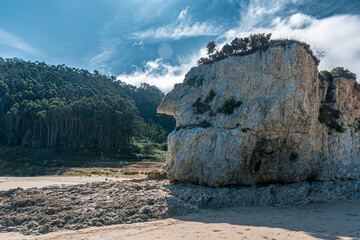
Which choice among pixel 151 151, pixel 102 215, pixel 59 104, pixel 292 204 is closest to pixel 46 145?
pixel 59 104

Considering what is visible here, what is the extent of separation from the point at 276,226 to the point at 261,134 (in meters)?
7.19

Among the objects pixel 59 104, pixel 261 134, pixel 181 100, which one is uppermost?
pixel 59 104

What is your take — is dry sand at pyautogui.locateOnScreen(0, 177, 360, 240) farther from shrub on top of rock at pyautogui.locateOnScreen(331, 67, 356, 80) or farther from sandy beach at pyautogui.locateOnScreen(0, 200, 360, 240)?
shrub on top of rock at pyautogui.locateOnScreen(331, 67, 356, 80)

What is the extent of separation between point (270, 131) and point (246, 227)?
7.73m

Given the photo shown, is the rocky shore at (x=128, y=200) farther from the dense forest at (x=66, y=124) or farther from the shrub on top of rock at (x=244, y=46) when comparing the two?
the dense forest at (x=66, y=124)

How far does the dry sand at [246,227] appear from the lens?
8.83 m

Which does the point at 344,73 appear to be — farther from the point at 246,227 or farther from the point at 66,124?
the point at 66,124

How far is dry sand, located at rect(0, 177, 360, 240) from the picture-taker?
8.83 meters

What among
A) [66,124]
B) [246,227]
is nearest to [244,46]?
[246,227]

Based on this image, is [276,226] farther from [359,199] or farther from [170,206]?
[359,199]

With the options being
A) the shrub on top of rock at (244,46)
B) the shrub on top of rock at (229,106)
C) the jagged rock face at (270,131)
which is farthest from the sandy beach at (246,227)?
the shrub on top of rock at (244,46)

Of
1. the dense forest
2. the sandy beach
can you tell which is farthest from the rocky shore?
the dense forest

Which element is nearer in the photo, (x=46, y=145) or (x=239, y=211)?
(x=239, y=211)

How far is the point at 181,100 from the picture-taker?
71.0 ft
